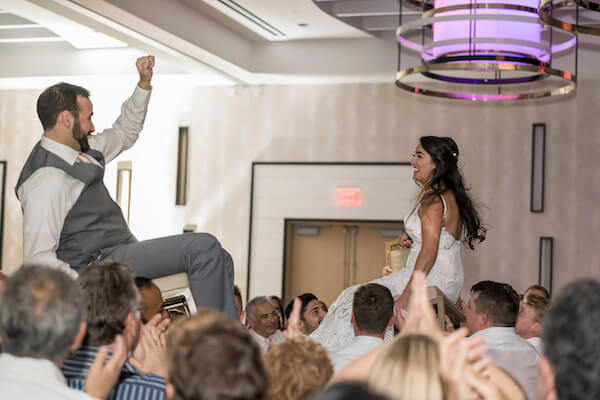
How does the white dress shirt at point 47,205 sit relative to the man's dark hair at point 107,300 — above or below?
above

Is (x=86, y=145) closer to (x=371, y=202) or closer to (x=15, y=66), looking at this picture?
(x=371, y=202)

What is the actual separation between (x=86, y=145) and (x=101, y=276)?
1.20 meters

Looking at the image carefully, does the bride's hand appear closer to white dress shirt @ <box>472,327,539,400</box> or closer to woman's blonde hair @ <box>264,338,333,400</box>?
white dress shirt @ <box>472,327,539,400</box>

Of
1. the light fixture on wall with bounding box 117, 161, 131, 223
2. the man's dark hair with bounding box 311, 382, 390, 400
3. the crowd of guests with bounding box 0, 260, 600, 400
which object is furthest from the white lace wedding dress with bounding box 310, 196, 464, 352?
the light fixture on wall with bounding box 117, 161, 131, 223

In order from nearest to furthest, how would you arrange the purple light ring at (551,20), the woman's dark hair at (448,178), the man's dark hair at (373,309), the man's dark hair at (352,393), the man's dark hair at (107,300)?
1. the man's dark hair at (352,393)
2. the man's dark hair at (107,300)
3. the man's dark hair at (373,309)
4. the purple light ring at (551,20)
5. the woman's dark hair at (448,178)

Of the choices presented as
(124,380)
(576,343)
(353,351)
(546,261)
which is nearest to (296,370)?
(124,380)

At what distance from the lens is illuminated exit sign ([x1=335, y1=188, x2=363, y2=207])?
32.8ft

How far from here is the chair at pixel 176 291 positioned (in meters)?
3.42

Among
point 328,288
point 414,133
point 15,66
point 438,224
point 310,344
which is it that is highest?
point 15,66

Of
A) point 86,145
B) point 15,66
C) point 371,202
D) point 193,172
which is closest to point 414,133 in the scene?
point 371,202

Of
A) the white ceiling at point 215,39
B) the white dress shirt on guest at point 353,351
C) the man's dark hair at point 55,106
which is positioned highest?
the white ceiling at point 215,39

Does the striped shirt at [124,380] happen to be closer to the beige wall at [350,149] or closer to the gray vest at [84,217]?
the gray vest at [84,217]

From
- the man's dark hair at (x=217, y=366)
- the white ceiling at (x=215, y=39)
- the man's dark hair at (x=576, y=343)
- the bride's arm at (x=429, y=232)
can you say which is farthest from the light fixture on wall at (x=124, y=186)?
the man's dark hair at (x=576, y=343)

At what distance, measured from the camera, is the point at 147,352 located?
260 cm
